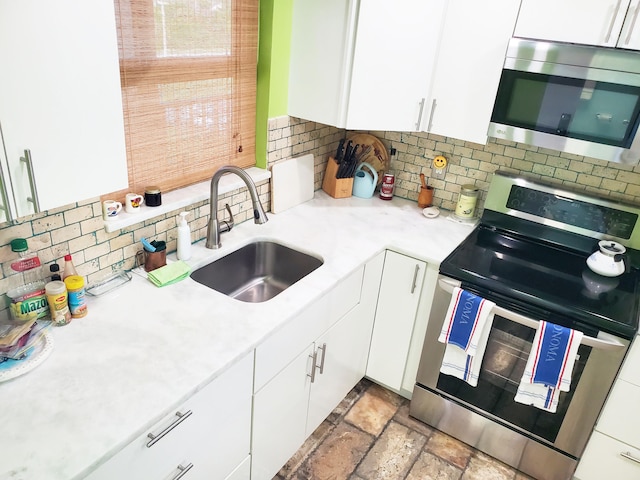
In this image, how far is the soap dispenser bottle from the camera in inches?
71.9

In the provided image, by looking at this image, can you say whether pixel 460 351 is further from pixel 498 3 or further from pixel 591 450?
pixel 498 3

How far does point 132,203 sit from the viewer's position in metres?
1.71

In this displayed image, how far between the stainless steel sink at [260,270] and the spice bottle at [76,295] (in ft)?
1.92

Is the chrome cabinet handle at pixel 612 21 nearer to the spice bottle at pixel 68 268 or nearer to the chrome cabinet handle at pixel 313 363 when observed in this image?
the chrome cabinet handle at pixel 313 363

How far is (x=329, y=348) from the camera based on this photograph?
6.75 feet

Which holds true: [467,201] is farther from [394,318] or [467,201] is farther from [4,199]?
[4,199]

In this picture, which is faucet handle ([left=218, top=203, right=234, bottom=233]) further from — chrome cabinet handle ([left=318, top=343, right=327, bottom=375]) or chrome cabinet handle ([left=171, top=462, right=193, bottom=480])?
chrome cabinet handle ([left=171, top=462, right=193, bottom=480])

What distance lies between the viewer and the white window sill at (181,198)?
165 cm

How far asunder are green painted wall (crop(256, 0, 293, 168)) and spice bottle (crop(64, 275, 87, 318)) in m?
1.04

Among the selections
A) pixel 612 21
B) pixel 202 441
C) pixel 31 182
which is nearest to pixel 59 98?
pixel 31 182

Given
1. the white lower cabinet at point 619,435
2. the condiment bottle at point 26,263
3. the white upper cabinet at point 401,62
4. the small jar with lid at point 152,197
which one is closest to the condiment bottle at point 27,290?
the condiment bottle at point 26,263

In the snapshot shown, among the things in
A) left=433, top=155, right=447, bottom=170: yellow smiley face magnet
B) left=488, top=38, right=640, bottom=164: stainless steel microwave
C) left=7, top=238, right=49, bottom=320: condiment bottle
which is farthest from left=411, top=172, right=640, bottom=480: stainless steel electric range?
left=7, top=238, right=49, bottom=320: condiment bottle

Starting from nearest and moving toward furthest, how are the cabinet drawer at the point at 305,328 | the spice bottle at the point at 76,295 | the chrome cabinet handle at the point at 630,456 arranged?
the spice bottle at the point at 76,295 < the cabinet drawer at the point at 305,328 < the chrome cabinet handle at the point at 630,456

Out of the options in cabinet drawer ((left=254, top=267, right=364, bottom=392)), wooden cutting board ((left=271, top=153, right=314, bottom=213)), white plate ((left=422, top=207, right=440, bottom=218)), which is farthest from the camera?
white plate ((left=422, top=207, right=440, bottom=218))
